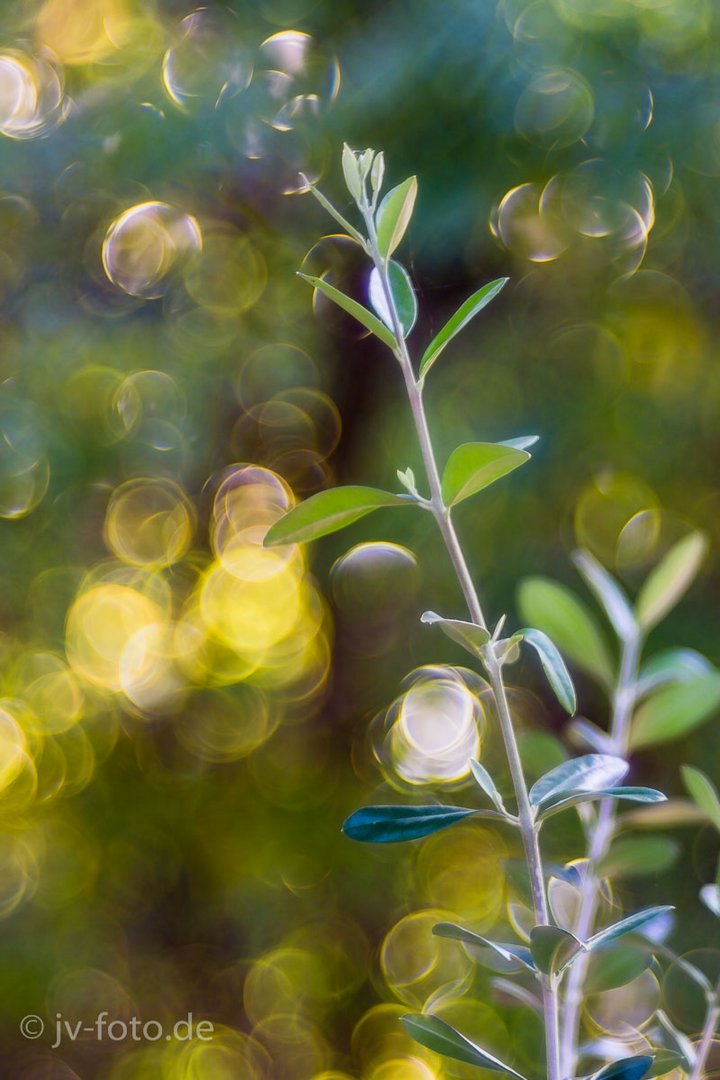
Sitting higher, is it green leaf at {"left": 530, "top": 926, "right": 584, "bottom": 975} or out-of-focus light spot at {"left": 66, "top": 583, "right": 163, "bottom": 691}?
green leaf at {"left": 530, "top": 926, "right": 584, "bottom": 975}

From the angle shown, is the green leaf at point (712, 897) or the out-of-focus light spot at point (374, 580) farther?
the out-of-focus light spot at point (374, 580)

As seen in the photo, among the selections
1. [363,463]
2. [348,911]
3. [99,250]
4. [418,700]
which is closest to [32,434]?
[99,250]

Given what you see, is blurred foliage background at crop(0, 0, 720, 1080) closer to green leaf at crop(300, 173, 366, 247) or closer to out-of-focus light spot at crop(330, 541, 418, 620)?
out-of-focus light spot at crop(330, 541, 418, 620)

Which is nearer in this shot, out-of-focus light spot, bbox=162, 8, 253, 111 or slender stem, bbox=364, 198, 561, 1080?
slender stem, bbox=364, 198, 561, 1080

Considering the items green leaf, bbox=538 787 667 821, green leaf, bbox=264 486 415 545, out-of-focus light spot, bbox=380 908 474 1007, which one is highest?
green leaf, bbox=264 486 415 545

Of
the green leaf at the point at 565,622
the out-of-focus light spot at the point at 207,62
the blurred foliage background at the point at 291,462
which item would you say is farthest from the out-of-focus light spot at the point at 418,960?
the out-of-focus light spot at the point at 207,62

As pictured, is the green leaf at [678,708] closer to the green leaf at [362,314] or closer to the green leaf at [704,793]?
the green leaf at [704,793]

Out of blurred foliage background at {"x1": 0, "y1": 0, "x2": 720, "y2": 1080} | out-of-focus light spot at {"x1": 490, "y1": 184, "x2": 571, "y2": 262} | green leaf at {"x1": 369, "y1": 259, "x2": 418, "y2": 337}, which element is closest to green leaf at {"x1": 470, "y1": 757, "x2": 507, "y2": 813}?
green leaf at {"x1": 369, "y1": 259, "x2": 418, "y2": 337}

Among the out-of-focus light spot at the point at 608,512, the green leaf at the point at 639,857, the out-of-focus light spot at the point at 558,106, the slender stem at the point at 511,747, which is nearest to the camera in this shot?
the slender stem at the point at 511,747
